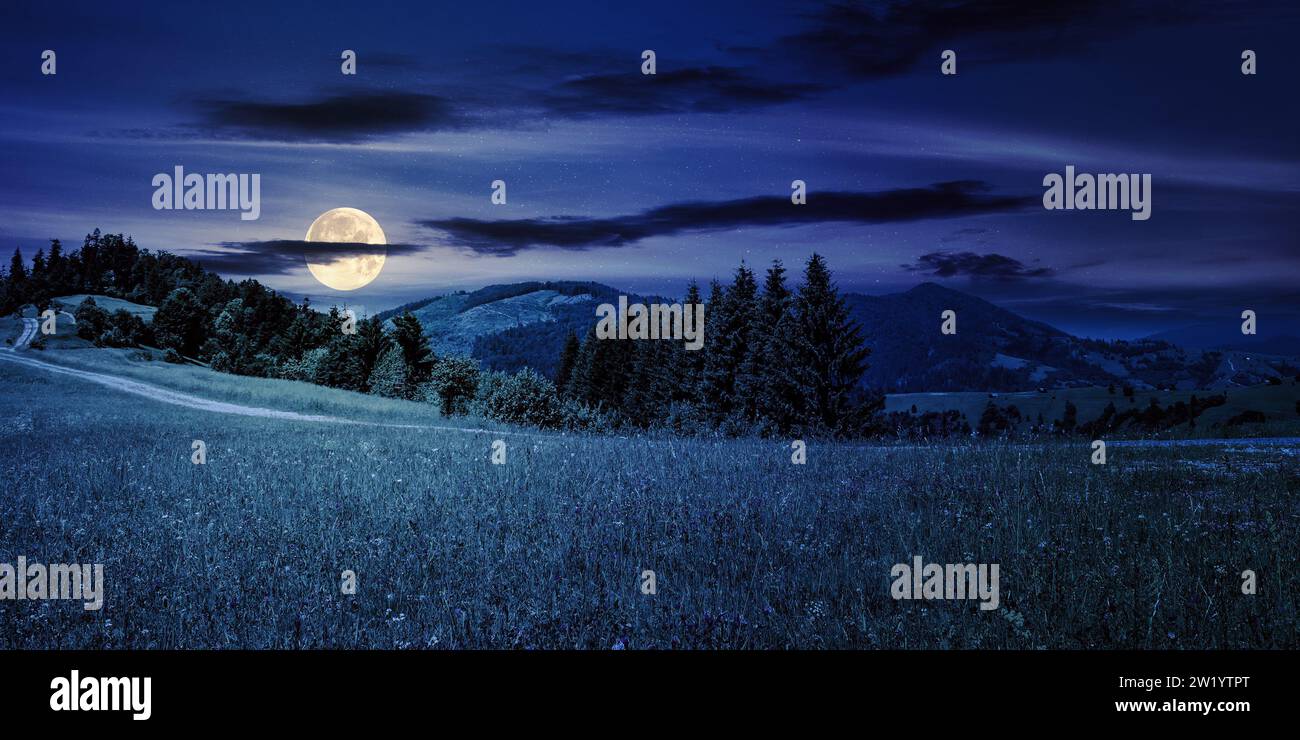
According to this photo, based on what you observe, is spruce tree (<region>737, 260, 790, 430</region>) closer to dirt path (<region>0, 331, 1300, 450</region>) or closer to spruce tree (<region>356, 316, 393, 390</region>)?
dirt path (<region>0, 331, 1300, 450</region>)

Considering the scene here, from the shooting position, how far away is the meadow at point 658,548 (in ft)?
21.0

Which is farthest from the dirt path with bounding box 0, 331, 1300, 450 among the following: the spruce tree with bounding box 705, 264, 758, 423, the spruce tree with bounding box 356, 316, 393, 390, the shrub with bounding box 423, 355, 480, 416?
the spruce tree with bounding box 356, 316, 393, 390

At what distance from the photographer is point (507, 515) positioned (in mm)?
10562

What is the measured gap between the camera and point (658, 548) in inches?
343

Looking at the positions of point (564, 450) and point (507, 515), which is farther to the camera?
point (564, 450)

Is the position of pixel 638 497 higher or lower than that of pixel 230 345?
lower

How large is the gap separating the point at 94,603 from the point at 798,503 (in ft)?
28.3

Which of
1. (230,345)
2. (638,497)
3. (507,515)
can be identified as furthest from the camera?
(230,345)

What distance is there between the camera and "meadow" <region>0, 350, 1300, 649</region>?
6398mm

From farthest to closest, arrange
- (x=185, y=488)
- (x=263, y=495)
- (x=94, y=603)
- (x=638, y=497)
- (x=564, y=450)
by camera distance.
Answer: (x=564, y=450) → (x=185, y=488) → (x=263, y=495) → (x=638, y=497) → (x=94, y=603)

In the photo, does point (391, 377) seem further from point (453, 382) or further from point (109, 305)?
point (109, 305)

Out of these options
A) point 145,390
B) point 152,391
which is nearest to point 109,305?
point 145,390
